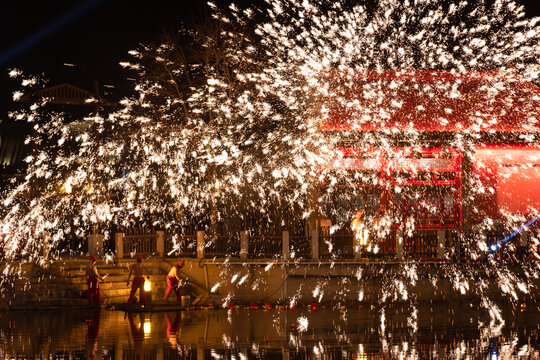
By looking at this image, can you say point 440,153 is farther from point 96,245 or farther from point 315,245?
point 96,245

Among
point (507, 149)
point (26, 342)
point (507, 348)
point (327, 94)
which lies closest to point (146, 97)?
point (327, 94)

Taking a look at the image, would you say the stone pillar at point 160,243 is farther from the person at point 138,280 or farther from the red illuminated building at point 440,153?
the red illuminated building at point 440,153

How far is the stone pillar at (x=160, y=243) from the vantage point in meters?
21.1

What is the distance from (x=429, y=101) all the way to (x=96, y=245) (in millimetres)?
11401

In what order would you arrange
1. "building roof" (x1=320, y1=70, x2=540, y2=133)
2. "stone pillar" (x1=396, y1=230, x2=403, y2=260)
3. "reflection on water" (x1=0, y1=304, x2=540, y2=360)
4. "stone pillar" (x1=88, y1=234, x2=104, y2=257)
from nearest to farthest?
"reflection on water" (x1=0, y1=304, x2=540, y2=360) < "stone pillar" (x1=396, y1=230, x2=403, y2=260) < "stone pillar" (x1=88, y1=234, x2=104, y2=257) < "building roof" (x1=320, y1=70, x2=540, y2=133)

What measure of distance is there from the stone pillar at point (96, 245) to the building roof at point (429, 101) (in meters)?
7.38

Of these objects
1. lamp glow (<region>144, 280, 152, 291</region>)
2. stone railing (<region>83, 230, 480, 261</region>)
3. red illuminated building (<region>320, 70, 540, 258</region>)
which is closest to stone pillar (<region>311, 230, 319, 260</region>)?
stone railing (<region>83, 230, 480, 261</region>)

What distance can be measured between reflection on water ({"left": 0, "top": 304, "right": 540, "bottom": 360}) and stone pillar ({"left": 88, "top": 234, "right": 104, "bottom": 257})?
3.20 m

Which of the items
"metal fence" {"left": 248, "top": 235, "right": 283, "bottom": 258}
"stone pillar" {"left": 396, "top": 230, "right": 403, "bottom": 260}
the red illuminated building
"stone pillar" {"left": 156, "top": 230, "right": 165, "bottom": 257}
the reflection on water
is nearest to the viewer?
the reflection on water

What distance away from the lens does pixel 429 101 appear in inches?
913

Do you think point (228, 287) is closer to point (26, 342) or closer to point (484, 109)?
point (26, 342)

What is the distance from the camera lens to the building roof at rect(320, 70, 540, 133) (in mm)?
21453

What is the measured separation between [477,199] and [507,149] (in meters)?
1.84

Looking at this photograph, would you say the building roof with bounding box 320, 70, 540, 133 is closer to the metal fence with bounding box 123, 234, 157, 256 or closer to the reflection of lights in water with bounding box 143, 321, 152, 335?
the metal fence with bounding box 123, 234, 157, 256
